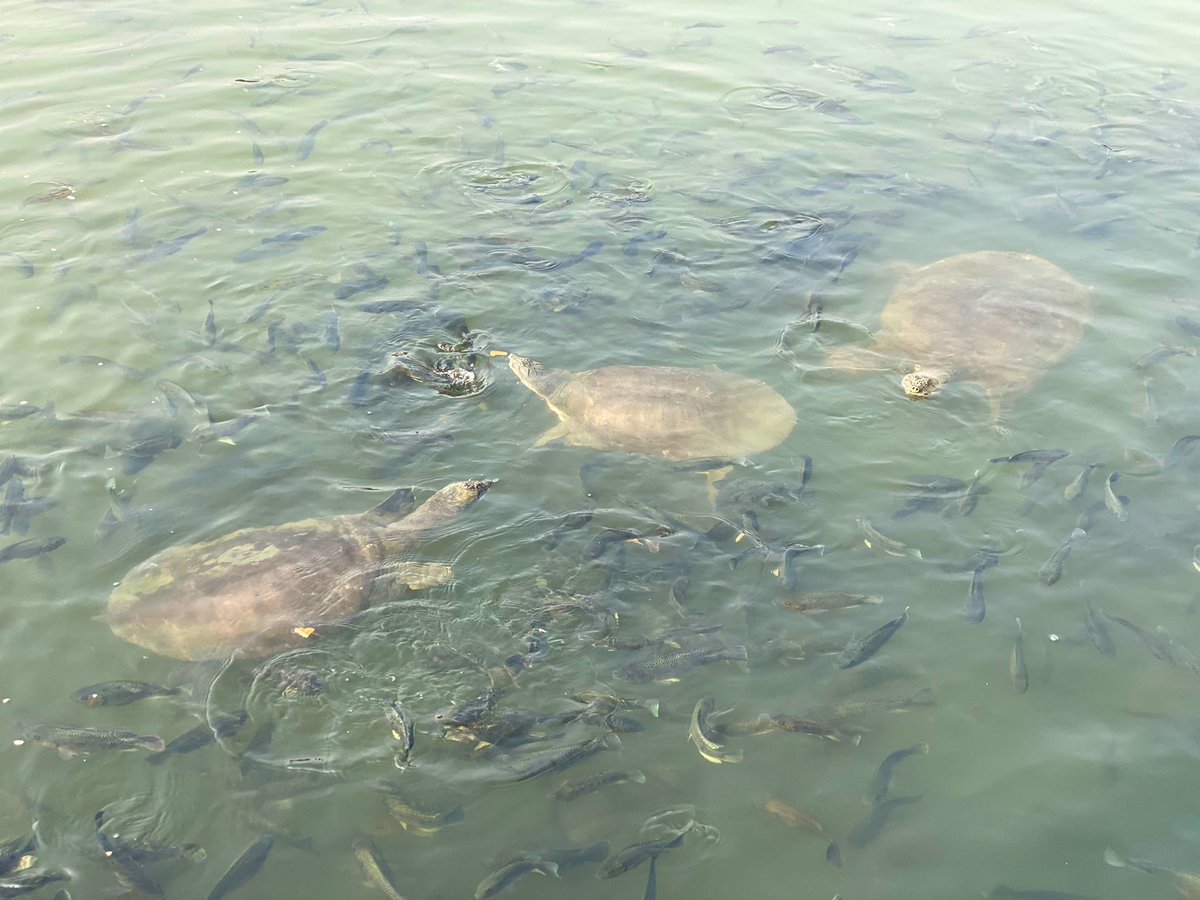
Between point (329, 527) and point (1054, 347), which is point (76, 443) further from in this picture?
point (1054, 347)

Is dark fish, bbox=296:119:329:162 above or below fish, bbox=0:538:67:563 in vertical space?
above

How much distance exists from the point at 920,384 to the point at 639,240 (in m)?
3.68

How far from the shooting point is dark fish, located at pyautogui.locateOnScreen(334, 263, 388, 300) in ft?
29.4

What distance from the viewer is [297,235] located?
990 centimetres

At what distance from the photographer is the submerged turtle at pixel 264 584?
5359mm

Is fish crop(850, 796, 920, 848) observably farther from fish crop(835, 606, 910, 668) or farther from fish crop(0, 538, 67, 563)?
fish crop(0, 538, 67, 563)

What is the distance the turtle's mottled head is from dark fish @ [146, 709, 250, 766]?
586 centimetres

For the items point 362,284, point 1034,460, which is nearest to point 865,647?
point 1034,460

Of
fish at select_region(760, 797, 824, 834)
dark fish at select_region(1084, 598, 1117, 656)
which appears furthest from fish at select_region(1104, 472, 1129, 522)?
fish at select_region(760, 797, 824, 834)

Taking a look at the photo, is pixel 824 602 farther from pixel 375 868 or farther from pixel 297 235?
pixel 297 235

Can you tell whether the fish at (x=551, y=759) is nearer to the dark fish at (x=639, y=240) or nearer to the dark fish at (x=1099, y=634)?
the dark fish at (x=1099, y=634)

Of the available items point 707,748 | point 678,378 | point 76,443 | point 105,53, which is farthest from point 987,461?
point 105,53

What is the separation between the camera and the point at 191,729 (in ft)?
16.4

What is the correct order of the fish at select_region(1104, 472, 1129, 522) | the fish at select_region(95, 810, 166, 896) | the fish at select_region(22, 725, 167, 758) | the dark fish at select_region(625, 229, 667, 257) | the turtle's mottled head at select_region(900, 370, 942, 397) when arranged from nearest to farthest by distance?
1. the fish at select_region(95, 810, 166, 896)
2. the fish at select_region(22, 725, 167, 758)
3. the fish at select_region(1104, 472, 1129, 522)
4. the turtle's mottled head at select_region(900, 370, 942, 397)
5. the dark fish at select_region(625, 229, 667, 257)
